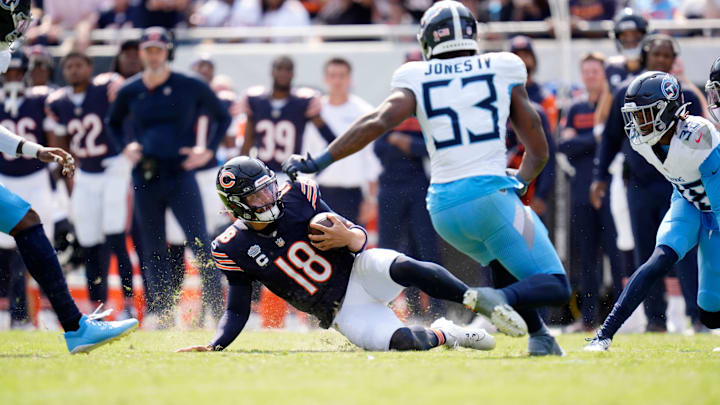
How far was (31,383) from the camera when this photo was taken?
4328mm

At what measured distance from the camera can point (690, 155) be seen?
5.73 metres

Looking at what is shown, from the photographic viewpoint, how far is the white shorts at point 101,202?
908cm

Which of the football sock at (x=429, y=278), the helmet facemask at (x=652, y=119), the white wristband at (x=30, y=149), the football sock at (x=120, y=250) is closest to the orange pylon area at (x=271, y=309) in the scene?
the football sock at (x=120, y=250)

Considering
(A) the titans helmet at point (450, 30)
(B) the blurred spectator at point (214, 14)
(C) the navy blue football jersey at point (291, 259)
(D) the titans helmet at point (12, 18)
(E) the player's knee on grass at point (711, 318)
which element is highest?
(D) the titans helmet at point (12, 18)

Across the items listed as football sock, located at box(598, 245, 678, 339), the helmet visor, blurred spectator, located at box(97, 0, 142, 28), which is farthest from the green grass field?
blurred spectator, located at box(97, 0, 142, 28)

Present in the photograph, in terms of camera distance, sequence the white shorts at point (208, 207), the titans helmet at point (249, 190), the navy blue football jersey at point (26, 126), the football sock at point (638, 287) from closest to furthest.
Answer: the titans helmet at point (249, 190), the football sock at point (638, 287), the navy blue football jersey at point (26, 126), the white shorts at point (208, 207)

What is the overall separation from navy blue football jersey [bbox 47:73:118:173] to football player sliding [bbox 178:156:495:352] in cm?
377

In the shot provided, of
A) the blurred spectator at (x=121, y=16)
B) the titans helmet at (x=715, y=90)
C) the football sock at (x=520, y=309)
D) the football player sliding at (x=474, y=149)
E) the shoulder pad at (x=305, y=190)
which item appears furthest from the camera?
the blurred spectator at (x=121, y=16)

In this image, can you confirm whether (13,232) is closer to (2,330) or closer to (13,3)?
(13,3)

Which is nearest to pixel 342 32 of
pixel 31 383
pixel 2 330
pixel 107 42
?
pixel 107 42

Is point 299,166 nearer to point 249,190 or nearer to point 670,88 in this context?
point 249,190

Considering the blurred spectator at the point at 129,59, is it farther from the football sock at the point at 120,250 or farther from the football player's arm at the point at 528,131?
the football player's arm at the point at 528,131

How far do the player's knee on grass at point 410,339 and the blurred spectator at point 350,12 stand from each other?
22.9ft

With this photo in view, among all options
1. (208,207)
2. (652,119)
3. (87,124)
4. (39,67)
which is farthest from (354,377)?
(39,67)
